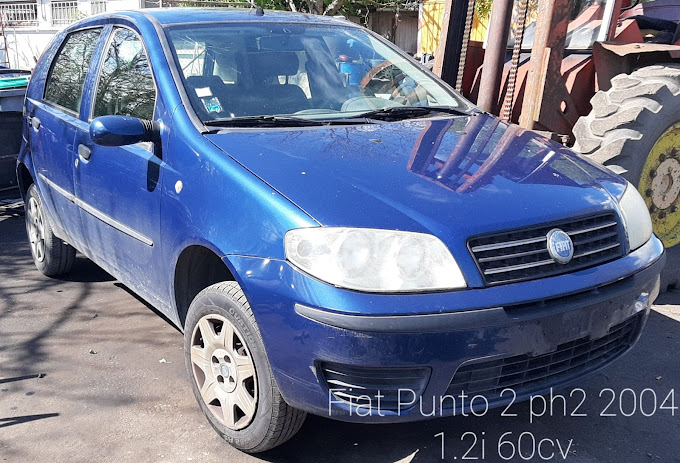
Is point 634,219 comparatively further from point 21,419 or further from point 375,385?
point 21,419

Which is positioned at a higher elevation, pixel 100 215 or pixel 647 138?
pixel 647 138

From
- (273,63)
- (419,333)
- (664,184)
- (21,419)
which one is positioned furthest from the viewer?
(664,184)

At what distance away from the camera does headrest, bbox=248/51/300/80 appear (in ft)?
11.0

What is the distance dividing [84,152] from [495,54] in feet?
9.31

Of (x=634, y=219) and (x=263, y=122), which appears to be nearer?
(x=634, y=219)

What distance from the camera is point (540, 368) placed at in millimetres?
2498

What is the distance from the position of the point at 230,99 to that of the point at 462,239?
1444 millimetres

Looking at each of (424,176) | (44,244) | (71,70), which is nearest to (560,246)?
(424,176)

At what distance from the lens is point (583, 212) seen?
257 cm

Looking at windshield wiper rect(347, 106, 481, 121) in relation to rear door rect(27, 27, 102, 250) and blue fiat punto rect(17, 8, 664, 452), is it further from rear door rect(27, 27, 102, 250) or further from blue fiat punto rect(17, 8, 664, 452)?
rear door rect(27, 27, 102, 250)

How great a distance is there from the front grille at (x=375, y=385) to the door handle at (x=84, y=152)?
203 centimetres

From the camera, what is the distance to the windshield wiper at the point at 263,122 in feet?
9.71

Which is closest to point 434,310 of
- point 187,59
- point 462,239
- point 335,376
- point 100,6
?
point 462,239

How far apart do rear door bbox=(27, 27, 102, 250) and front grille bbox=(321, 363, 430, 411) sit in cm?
229
